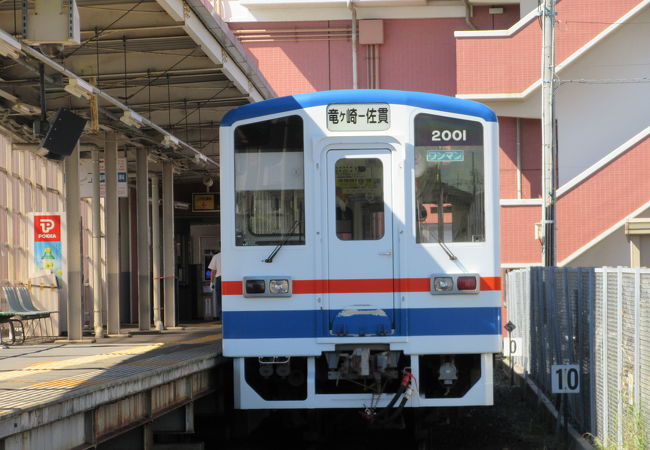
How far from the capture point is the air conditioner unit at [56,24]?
939 cm

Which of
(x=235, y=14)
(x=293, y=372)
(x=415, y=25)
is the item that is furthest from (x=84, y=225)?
(x=293, y=372)

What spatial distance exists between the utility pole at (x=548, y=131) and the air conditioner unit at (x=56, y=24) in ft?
26.6

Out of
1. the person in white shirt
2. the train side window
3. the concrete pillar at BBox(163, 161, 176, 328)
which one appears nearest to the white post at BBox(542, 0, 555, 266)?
the person in white shirt

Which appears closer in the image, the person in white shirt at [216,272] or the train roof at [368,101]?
the train roof at [368,101]

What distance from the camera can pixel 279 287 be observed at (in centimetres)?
867

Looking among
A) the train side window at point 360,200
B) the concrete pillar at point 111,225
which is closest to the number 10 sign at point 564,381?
the train side window at point 360,200

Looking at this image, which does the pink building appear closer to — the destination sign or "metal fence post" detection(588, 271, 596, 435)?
"metal fence post" detection(588, 271, 596, 435)

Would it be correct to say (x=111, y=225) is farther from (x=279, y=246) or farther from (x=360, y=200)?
(x=360, y=200)

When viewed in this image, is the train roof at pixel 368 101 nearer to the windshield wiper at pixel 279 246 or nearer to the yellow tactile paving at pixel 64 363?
the windshield wiper at pixel 279 246

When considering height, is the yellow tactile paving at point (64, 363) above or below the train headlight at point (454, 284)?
below

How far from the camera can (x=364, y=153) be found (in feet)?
28.7

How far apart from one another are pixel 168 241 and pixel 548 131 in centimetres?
675

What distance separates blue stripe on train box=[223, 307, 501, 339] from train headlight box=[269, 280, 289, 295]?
0.54 ft

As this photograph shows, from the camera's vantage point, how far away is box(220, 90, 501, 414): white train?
28.3ft
